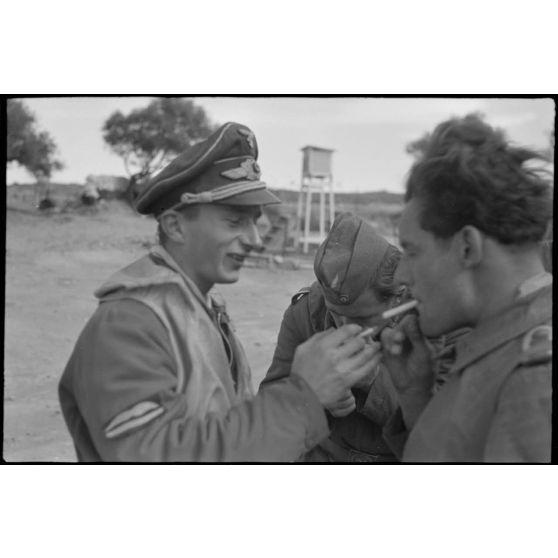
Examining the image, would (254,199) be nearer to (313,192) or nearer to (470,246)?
(313,192)

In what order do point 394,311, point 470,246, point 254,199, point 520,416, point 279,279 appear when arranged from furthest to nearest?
point 279,279, point 254,199, point 394,311, point 470,246, point 520,416

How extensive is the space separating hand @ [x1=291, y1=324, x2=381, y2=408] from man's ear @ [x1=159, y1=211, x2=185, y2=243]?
0.74 m

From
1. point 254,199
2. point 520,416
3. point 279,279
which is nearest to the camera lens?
point 520,416

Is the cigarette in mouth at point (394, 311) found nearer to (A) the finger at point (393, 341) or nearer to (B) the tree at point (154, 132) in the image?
(A) the finger at point (393, 341)

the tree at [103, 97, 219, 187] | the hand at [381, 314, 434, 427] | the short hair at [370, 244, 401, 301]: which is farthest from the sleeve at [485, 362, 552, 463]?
the tree at [103, 97, 219, 187]

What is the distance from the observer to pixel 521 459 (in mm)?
2883

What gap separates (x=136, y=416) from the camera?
2.98m

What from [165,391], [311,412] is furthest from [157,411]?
[311,412]

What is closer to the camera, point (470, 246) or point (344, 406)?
point (470, 246)

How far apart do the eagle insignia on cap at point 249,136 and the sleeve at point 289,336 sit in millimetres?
709

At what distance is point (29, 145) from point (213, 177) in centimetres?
85

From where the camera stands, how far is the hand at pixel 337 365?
3.10 metres

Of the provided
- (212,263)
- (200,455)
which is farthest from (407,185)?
(200,455)

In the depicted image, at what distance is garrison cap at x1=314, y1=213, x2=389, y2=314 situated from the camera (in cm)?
332
